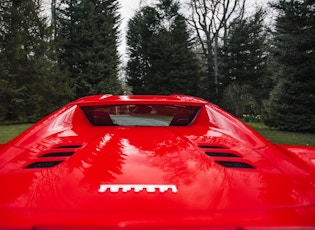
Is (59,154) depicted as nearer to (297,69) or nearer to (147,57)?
(297,69)

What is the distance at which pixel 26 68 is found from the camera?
2017 centimetres

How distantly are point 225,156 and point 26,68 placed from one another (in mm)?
21172

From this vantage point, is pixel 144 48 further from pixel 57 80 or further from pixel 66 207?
pixel 66 207

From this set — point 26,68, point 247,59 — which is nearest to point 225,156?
point 26,68

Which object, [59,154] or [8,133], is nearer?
[59,154]

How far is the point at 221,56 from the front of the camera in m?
28.2

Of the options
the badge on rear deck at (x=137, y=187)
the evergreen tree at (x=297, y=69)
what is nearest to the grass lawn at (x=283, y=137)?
the evergreen tree at (x=297, y=69)

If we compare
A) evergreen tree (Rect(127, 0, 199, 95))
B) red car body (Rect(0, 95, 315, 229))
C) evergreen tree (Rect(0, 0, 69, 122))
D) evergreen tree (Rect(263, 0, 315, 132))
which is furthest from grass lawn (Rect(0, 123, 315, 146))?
evergreen tree (Rect(127, 0, 199, 95))

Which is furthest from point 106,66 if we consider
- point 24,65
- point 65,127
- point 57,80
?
point 65,127

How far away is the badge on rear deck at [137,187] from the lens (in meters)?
1.01

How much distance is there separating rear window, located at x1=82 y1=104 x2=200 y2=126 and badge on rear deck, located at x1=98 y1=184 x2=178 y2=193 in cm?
117

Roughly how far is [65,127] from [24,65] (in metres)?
20.7

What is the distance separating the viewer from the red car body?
92cm

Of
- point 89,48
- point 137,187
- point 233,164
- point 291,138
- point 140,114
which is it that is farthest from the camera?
point 89,48
